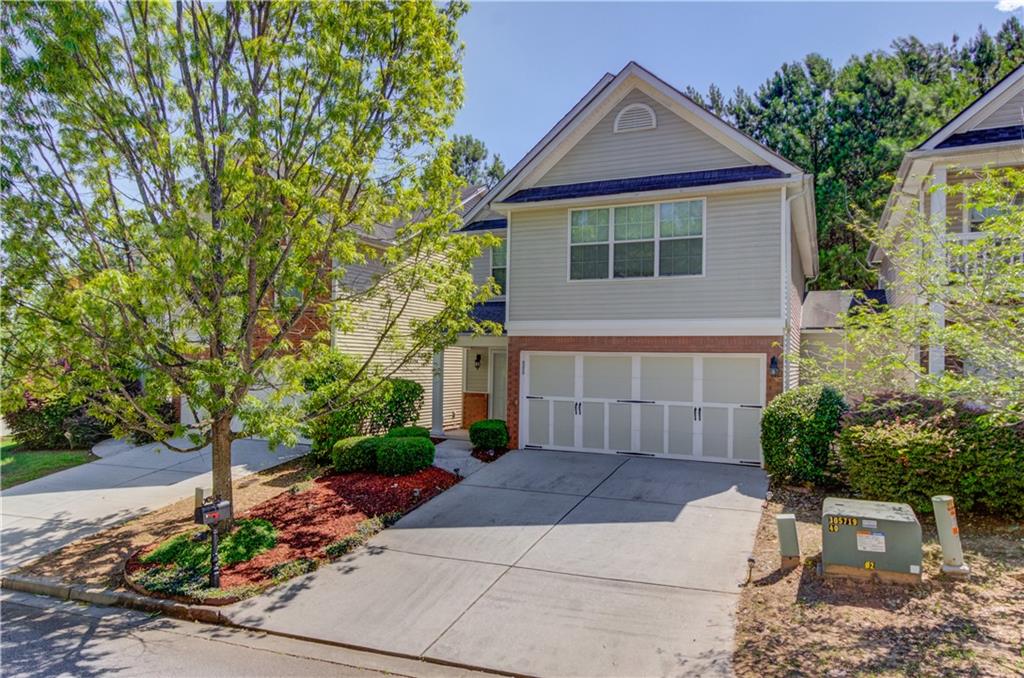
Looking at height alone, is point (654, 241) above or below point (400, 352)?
above

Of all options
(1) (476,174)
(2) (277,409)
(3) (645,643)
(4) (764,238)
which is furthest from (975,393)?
(1) (476,174)

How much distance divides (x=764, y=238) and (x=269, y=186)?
9.15m

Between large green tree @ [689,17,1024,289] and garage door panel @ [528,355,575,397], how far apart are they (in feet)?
60.3

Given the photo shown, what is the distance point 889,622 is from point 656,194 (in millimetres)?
8871

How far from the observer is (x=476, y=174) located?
45.9 meters

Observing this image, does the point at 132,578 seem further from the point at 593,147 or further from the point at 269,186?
the point at 593,147

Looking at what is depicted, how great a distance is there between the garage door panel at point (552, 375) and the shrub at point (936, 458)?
5983mm

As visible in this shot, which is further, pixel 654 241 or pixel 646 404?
pixel 646 404

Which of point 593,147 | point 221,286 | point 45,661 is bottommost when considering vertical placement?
point 45,661

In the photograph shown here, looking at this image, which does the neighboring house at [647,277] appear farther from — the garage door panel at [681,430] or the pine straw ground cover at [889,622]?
the pine straw ground cover at [889,622]

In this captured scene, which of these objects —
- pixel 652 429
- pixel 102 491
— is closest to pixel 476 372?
pixel 652 429

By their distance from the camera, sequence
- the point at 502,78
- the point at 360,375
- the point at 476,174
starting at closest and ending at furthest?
1. the point at 360,375
2. the point at 502,78
3. the point at 476,174

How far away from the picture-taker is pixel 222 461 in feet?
27.9

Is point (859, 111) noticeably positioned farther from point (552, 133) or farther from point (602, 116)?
point (552, 133)
